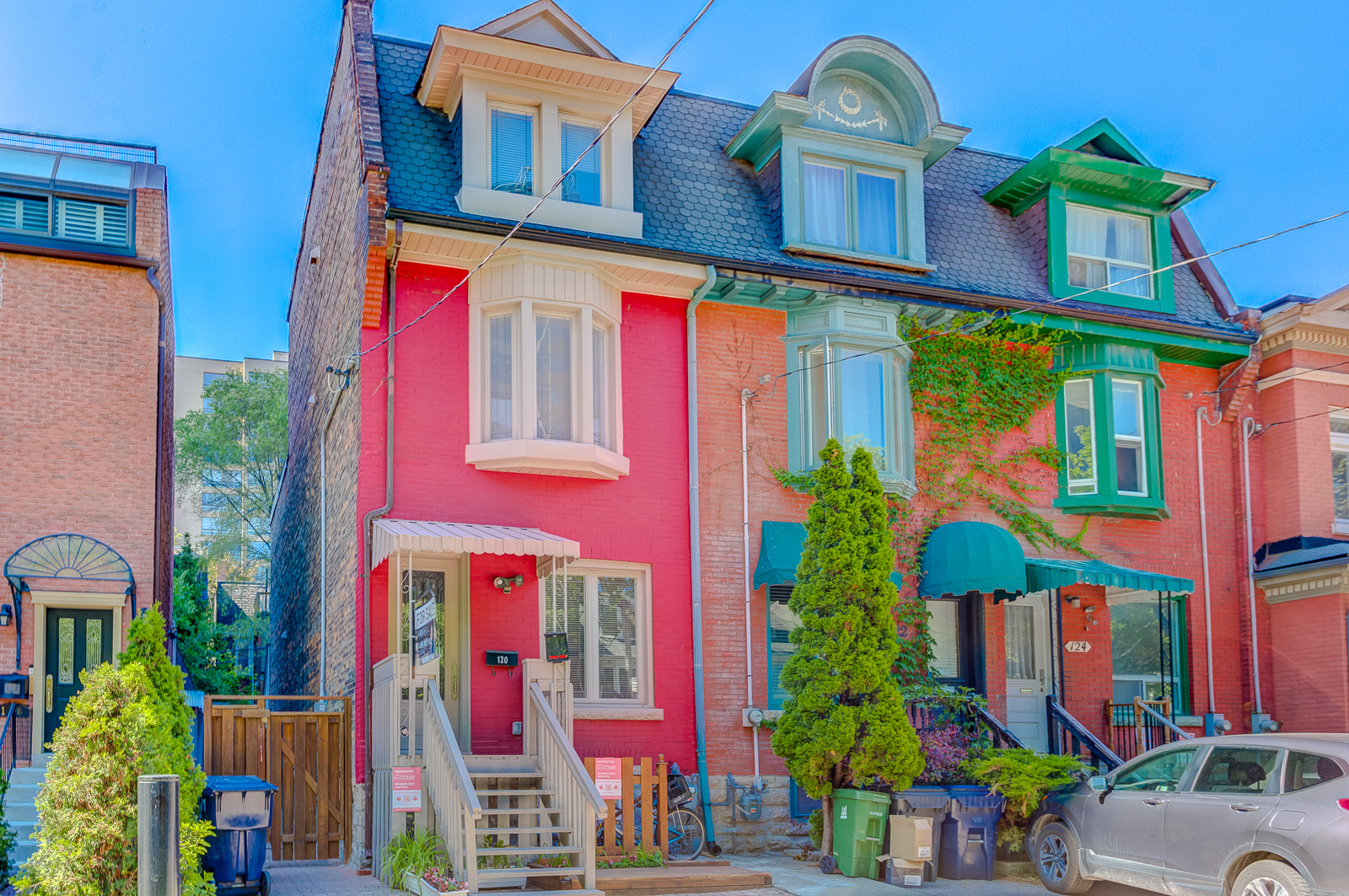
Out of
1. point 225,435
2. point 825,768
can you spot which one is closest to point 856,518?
point 825,768

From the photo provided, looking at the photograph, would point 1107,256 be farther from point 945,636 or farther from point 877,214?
point 945,636

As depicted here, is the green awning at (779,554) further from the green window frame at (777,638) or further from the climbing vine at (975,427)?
the climbing vine at (975,427)

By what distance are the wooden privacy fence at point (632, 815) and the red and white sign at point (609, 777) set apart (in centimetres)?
11

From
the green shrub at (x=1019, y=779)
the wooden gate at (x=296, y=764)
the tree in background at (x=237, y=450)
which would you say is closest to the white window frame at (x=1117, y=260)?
the green shrub at (x=1019, y=779)

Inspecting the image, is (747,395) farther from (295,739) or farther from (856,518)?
(295,739)

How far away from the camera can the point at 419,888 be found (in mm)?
11312

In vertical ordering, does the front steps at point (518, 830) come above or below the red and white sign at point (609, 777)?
below

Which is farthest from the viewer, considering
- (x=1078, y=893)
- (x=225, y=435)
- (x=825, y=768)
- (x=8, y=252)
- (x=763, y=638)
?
(x=225, y=435)

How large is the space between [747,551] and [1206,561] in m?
7.22

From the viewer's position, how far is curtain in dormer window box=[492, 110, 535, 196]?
15766 mm

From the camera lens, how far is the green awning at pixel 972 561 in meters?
16.0

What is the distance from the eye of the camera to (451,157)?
15.9 metres

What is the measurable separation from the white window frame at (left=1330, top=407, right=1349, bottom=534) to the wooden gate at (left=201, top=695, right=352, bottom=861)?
46.8 ft

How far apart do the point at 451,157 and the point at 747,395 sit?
4.78m
